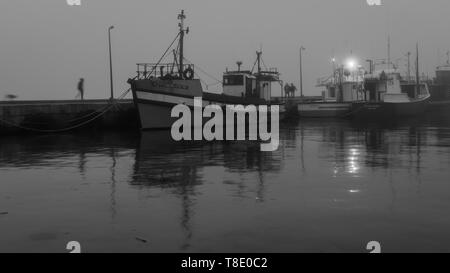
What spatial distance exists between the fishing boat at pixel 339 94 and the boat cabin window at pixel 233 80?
11062 millimetres

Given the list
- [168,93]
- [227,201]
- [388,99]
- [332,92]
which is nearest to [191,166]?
[227,201]

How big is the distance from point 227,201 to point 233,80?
29.7 meters

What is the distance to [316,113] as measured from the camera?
4750 cm

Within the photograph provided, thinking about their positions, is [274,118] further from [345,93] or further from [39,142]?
[39,142]

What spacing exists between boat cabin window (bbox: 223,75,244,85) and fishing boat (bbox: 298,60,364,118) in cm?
1106

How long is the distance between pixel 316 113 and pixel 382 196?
3804 centimetres

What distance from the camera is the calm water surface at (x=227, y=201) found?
23.0 ft

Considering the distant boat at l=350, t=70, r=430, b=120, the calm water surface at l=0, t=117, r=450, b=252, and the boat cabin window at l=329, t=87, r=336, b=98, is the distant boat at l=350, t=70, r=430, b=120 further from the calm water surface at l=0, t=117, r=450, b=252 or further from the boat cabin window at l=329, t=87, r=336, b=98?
the calm water surface at l=0, t=117, r=450, b=252

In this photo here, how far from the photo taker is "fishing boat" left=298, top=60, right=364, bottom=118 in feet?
153

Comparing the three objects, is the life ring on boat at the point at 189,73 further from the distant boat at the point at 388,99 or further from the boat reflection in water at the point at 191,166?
the distant boat at the point at 388,99

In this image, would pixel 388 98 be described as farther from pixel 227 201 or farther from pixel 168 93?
pixel 227 201

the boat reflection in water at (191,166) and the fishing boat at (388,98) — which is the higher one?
the fishing boat at (388,98)

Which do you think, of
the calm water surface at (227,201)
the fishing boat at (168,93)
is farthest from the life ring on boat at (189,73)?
the calm water surface at (227,201)

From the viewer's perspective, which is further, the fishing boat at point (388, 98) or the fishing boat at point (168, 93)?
the fishing boat at point (388, 98)
